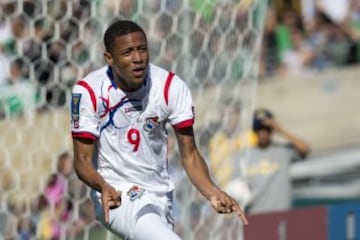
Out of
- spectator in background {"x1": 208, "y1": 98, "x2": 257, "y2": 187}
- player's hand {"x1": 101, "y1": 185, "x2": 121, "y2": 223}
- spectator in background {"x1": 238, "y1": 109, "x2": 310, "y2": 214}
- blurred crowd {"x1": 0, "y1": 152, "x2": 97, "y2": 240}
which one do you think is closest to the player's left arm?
player's hand {"x1": 101, "y1": 185, "x2": 121, "y2": 223}

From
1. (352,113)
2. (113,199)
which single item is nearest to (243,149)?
(113,199)

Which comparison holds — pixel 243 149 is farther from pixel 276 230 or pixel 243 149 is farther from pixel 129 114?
pixel 129 114

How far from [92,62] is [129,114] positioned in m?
1.86

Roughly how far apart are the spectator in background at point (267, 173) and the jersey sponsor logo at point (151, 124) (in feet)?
9.51

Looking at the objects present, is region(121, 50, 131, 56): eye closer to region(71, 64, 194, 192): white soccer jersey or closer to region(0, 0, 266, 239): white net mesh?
region(71, 64, 194, 192): white soccer jersey

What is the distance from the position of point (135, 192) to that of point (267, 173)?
10.5 feet

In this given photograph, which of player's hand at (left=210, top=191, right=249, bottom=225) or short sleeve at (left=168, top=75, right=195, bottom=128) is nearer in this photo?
player's hand at (left=210, top=191, right=249, bottom=225)

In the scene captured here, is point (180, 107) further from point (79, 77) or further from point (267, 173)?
point (267, 173)

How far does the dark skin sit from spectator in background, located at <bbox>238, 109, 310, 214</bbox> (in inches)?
113

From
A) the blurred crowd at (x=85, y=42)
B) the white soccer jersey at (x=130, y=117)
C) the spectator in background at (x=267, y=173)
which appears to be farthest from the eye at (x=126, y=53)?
the spectator in background at (x=267, y=173)

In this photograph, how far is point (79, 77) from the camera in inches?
271

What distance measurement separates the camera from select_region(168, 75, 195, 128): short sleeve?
5.03m

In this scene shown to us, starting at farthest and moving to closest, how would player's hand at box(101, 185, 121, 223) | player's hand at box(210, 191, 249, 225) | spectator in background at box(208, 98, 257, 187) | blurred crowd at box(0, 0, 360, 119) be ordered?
spectator in background at box(208, 98, 257, 187) < blurred crowd at box(0, 0, 360, 119) < player's hand at box(210, 191, 249, 225) < player's hand at box(101, 185, 121, 223)

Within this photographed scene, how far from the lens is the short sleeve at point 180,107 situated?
198 inches
